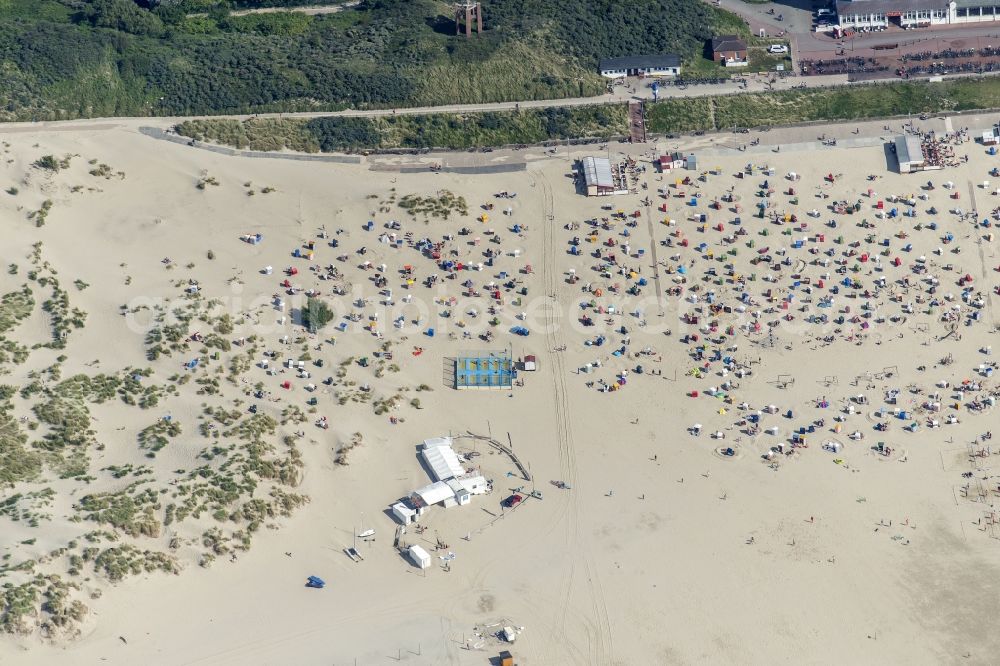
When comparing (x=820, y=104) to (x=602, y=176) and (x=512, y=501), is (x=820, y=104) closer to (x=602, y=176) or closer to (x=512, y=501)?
(x=602, y=176)

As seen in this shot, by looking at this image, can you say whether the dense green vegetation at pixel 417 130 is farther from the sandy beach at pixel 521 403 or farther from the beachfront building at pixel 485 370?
the beachfront building at pixel 485 370

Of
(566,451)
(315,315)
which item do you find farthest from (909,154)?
(315,315)

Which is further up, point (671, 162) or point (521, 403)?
point (671, 162)

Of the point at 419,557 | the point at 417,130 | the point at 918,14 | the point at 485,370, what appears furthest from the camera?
the point at 918,14

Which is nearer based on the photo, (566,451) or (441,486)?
(441,486)

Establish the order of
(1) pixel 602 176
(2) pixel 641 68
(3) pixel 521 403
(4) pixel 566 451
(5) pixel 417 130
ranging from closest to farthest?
1. (4) pixel 566 451
2. (3) pixel 521 403
3. (1) pixel 602 176
4. (5) pixel 417 130
5. (2) pixel 641 68

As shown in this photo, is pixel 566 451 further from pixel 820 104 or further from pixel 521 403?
pixel 820 104

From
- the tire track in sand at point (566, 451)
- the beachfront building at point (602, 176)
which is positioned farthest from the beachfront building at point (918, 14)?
the tire track in sand at point (566, 451)

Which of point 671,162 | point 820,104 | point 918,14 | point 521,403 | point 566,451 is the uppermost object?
point 918,14
